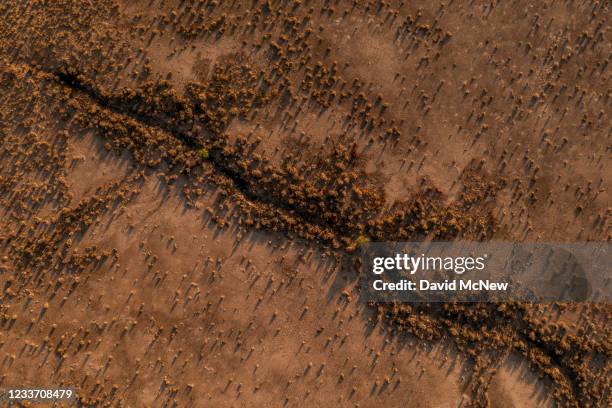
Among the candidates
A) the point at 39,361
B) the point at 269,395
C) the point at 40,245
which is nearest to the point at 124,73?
the point at 40,245

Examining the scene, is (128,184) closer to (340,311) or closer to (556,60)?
(340,311)

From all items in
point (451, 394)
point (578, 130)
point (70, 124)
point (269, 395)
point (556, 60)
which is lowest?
point (269, 395)

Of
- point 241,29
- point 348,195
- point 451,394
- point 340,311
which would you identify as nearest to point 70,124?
point 241,29

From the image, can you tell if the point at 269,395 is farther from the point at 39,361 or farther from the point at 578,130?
the point at 578,130

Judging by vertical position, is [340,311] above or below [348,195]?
below

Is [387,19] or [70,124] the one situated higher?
[387,19]

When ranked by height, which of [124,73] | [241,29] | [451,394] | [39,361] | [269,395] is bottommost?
[39,361]
